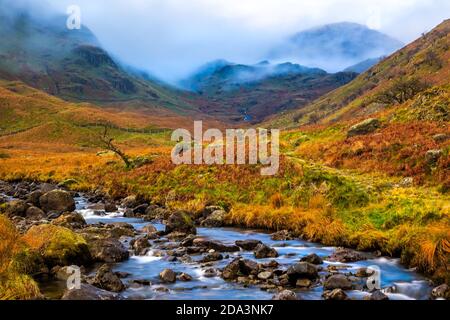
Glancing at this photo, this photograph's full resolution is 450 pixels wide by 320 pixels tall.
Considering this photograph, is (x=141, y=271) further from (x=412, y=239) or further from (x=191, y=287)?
(x=412, y=239)

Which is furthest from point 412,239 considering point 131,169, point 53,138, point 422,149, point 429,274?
point 53,138

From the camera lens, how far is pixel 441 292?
1628 centimetres

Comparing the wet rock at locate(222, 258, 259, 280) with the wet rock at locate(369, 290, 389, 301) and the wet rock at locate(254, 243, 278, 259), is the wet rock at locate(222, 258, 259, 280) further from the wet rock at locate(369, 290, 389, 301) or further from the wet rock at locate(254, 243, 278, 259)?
the wet rock at locate(369, 290, 389, 301)

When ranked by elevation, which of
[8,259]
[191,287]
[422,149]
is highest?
[422,149]

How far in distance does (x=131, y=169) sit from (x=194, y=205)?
64.1 feet

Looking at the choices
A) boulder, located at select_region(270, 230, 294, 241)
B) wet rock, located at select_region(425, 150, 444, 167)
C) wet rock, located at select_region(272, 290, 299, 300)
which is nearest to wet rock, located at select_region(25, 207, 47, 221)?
boulder, located at select_region(270, 230, 294, 241)

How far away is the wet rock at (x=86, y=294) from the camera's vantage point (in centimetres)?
1470

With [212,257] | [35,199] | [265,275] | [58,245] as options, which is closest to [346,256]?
[265,275]

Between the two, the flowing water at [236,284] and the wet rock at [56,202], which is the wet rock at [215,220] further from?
the wet rock at [56,202]

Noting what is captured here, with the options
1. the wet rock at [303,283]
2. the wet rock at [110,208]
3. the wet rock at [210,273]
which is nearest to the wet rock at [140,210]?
the wet rock at [110,208]

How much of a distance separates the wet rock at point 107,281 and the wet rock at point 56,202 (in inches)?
756
